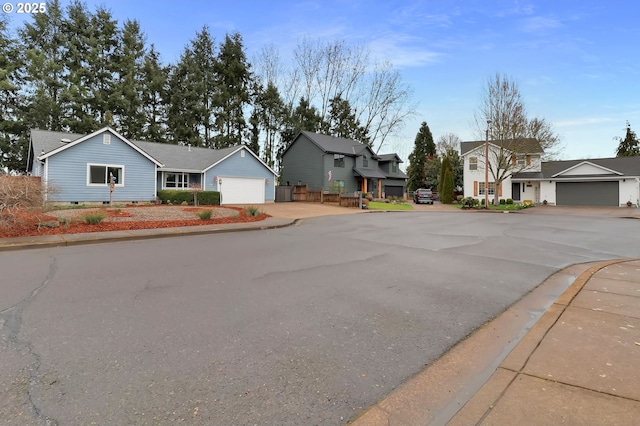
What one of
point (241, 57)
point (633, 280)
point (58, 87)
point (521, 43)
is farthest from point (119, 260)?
point (241, 57)

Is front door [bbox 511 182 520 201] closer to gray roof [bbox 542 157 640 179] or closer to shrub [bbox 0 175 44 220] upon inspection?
gray roof [bbox 542 157 640 179]

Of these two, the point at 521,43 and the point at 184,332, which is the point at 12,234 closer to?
the point at 184,332

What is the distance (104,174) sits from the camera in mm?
22750

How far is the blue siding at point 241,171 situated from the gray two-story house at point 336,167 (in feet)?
18.8

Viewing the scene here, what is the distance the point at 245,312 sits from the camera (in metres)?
4.32

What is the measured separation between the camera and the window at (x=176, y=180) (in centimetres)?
2692

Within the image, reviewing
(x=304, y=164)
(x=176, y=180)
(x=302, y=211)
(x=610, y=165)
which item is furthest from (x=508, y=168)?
(x=176, y=180)

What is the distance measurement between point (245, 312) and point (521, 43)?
1514 centimetres

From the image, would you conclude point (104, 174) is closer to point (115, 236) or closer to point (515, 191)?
point (115, 236)

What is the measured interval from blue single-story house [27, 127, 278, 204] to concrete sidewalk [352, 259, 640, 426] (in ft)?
65.0

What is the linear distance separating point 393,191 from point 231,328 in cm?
4101

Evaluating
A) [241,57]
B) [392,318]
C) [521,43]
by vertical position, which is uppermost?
[241,57]

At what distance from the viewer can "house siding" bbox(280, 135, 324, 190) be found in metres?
36.2

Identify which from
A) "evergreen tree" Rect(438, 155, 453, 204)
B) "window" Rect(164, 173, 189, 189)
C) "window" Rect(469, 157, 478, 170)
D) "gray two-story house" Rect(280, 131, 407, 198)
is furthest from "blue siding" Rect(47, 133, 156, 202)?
"window" Rect(469, 157, 478, 170)
